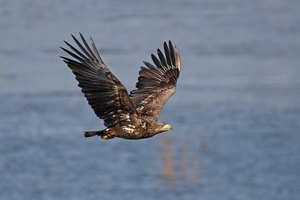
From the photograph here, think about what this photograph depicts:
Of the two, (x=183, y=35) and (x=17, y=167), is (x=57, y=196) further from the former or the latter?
(x=183, y=35)

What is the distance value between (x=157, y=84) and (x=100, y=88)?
1.79 m

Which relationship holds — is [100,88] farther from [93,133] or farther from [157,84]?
[157,84]

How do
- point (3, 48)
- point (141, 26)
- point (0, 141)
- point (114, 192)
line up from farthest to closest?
point (141, 26)
point (3, 48)
point (0, 141)
point (114, 192)

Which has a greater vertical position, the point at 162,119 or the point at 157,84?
the point at 157,84

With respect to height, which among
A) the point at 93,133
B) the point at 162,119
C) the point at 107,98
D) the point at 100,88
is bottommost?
the point at 162,119

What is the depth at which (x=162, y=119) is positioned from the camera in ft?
84.0

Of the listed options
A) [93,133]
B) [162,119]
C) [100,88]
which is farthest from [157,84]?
[162,119]

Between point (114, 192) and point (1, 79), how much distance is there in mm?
6148

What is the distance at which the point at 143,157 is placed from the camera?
84.2ft

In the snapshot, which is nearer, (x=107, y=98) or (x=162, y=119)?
(x=107, y=98)

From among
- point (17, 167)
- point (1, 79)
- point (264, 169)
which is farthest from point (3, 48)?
point (264, 169)

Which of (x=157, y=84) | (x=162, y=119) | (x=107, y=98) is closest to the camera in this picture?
(x=107, y=98)

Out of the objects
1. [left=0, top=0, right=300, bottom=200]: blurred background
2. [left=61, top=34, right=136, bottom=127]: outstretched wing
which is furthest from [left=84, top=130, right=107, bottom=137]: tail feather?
[left=0, top=0, right=300, bottom=200]: blurred background

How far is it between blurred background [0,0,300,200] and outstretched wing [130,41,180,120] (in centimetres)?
1058
